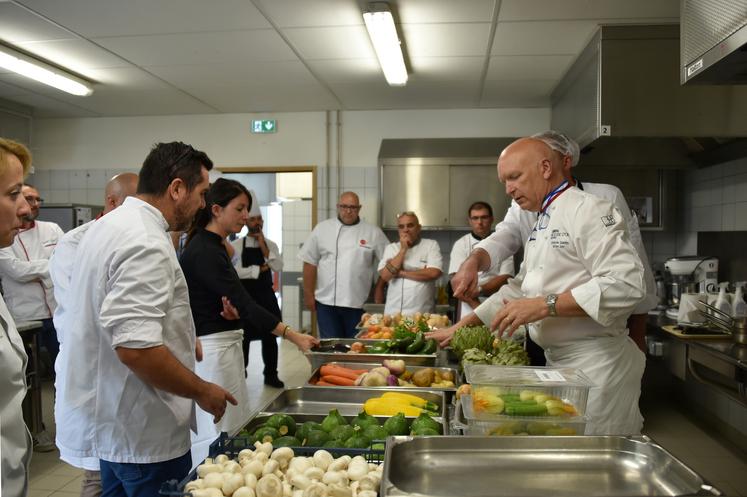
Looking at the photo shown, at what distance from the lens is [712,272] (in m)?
4.59

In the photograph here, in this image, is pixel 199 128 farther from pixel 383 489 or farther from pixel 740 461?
pixel 383 489

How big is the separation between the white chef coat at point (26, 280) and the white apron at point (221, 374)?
225cm

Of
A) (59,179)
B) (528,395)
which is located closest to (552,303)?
(528,395)

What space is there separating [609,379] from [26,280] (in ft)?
13.3

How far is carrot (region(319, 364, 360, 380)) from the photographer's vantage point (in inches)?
97.5

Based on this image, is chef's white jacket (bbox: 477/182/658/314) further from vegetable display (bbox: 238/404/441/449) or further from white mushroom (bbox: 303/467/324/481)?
white mushroom (bbox: 303/467/324/481)

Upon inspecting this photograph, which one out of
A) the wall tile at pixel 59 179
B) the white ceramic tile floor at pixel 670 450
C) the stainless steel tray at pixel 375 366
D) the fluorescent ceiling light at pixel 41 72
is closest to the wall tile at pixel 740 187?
the white ceramic tile floor at pixel 670 450

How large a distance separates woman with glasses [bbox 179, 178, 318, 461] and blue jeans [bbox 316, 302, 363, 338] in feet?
8.87

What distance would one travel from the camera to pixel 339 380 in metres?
2.44

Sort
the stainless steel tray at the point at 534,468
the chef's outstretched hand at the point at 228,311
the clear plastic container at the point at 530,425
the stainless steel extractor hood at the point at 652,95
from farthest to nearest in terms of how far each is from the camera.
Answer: the stainless steel extractor hood at the point at 652,95 → the chef's outstretched hand at the point at 228,311 → the clear plastic container at the point at 530,425 → the stainless steel tray at the point at 534,468

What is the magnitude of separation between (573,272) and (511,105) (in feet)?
15.3

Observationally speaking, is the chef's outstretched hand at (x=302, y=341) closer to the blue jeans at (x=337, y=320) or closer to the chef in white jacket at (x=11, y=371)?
the chef in white jacket at (x=11, y=371)

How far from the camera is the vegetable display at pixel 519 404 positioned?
1.39 metres

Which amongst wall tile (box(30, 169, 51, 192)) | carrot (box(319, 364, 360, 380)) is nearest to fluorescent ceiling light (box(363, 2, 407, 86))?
carrot (box(319, 364, 360, 380))
